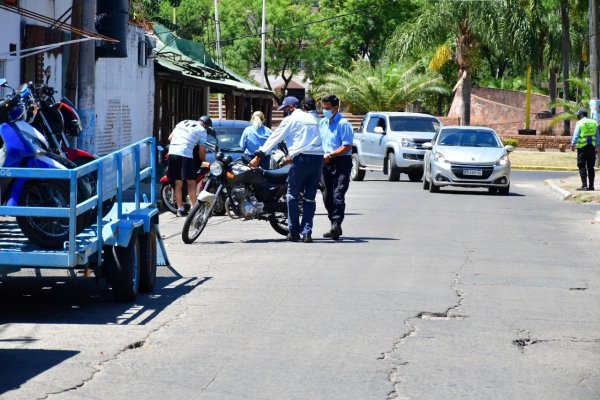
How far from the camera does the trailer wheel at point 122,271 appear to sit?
10445mm

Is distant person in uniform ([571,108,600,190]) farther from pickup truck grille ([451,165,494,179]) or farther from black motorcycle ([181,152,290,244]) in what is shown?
black motorcycle ([181,152,290,244])

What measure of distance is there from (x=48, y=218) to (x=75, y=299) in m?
1.07

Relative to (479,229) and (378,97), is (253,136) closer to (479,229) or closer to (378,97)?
(479,229)

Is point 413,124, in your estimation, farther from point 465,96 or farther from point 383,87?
point 383,87

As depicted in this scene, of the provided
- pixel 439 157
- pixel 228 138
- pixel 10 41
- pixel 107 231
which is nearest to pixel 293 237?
pixel 107 231

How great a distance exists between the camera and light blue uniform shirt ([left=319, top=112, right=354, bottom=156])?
1688 cm

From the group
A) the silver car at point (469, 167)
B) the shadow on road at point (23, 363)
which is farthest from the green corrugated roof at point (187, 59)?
the shadow on road at point (23, 363)

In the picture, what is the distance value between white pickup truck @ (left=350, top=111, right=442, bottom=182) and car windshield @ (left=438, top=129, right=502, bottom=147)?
10.8 ft

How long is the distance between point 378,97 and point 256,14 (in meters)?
14.2

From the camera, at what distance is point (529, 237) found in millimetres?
17797

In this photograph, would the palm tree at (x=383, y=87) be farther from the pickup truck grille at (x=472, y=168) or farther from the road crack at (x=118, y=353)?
the road crack at (x=118, y=353)

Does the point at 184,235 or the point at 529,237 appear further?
the point at 529,237

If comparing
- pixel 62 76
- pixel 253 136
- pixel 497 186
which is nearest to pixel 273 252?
pixel 253 136

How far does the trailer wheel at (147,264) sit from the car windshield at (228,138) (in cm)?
1135
